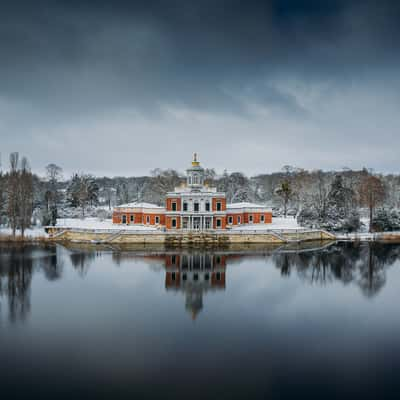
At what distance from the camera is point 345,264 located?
28484 millimetres

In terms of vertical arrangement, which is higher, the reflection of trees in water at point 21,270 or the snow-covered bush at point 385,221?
the snow-covered bush at point 385,221

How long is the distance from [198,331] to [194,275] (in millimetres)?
10069

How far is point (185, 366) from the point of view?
1174 cm

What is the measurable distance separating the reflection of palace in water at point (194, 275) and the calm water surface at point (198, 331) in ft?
0.41

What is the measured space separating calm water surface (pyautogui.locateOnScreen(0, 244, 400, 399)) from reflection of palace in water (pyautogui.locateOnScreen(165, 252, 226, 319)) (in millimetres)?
125

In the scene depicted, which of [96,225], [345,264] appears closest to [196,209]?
[96,225]

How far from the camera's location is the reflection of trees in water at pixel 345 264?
77.6 feet

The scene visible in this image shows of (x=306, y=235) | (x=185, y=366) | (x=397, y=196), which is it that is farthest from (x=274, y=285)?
(x=397, y=196)

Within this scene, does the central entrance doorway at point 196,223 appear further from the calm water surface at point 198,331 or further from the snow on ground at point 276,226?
the calm water surface at point 198,331

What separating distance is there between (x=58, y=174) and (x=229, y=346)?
235 ft

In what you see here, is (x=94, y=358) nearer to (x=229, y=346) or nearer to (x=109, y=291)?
(x=229, y=346)

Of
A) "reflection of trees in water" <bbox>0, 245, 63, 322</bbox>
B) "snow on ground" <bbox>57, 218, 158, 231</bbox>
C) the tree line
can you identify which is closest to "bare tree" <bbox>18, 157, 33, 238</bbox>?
the tree line

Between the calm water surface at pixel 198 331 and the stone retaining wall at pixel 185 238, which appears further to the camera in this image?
the stone retaining wall at pixel 185 238

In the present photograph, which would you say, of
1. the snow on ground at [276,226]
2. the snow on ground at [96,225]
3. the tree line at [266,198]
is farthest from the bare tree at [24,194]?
the snow on ground at [276,226]
